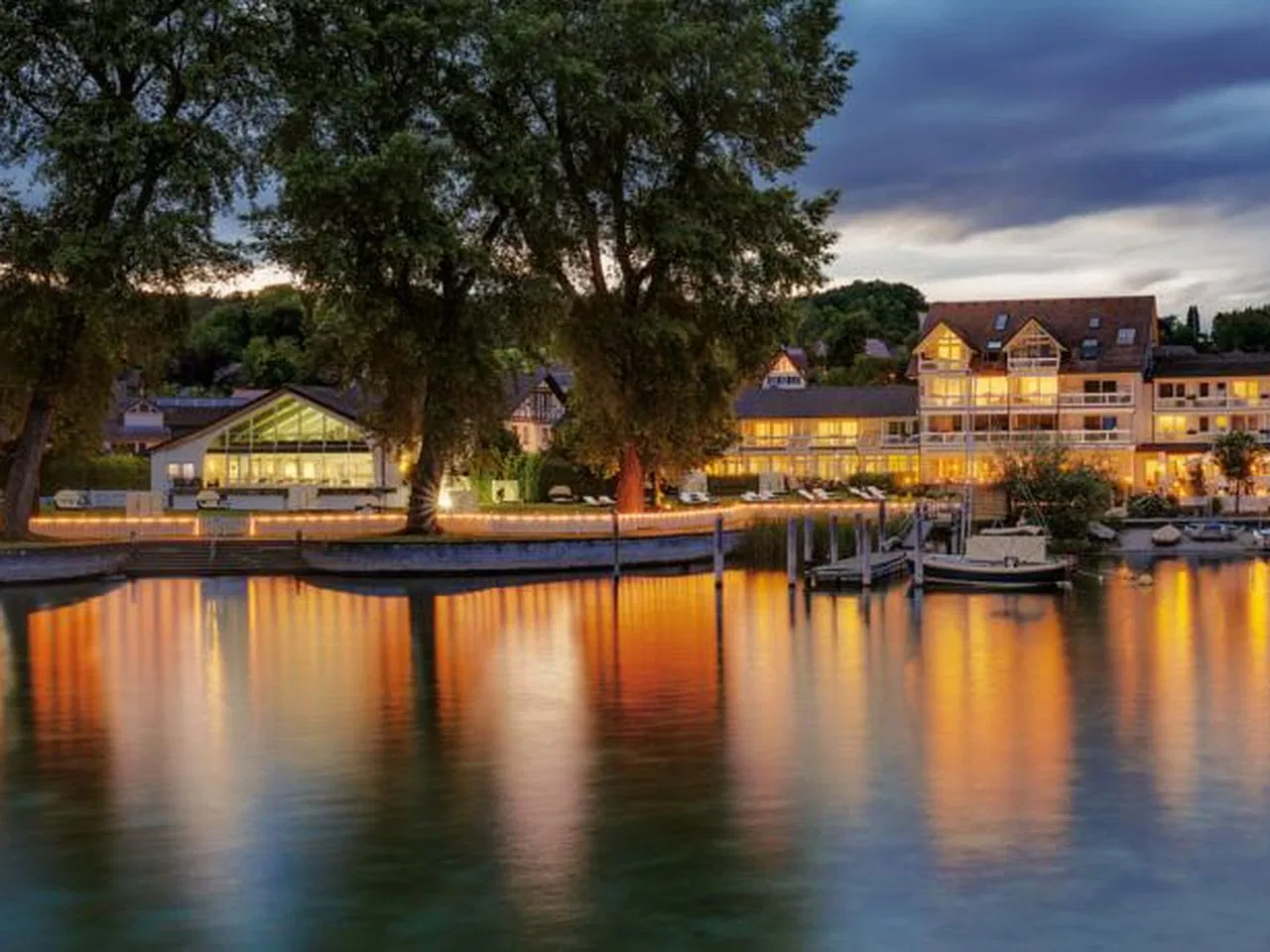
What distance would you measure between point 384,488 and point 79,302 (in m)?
29.8

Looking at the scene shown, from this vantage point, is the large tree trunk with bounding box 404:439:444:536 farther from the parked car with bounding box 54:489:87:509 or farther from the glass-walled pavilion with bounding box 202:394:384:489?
the parked car with bounding box 54:489:87:509

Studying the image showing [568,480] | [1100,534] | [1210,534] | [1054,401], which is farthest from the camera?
[1054,401]

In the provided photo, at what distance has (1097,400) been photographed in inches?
3927

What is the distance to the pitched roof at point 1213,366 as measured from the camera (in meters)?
99.8

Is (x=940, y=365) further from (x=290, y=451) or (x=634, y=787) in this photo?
(x=634, y=787)

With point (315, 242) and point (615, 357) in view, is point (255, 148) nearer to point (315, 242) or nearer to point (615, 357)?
point (315, 242)

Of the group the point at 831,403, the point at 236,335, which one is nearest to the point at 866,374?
the point at 831,403

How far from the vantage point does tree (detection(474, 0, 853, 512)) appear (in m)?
55.3

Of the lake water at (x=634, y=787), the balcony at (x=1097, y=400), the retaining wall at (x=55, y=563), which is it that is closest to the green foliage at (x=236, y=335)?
the balcony at (x=1097, y=400)

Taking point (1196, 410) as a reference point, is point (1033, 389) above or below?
above

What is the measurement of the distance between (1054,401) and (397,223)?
60681mm

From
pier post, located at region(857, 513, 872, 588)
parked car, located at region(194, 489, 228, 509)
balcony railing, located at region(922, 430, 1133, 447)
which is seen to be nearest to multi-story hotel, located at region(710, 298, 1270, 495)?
balcony railing, located at region(922, 430, 1133, 447)

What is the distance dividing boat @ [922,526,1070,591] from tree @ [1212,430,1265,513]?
39.1m

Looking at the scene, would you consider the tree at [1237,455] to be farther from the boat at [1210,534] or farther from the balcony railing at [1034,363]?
the balcony railing at [1034,363]
